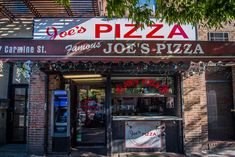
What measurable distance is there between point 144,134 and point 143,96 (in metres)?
1.30

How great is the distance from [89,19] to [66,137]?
13.0ft

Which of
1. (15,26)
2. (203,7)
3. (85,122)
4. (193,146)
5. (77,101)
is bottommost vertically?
(193,146)

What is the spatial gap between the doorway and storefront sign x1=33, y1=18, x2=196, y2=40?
10.8 feet

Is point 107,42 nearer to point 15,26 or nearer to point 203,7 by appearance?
point 203,7

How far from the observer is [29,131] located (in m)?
9.41

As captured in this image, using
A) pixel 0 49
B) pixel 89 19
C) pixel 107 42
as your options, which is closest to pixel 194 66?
pixel 107 42

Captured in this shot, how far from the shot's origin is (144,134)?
9648 millimetres

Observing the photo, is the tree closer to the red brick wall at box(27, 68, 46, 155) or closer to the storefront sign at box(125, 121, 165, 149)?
the storefront sign at box(125, 121, 165, 149)

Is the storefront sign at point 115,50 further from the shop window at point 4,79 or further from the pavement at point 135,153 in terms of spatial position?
the shop window at point 4,79

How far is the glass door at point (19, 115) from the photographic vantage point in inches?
452

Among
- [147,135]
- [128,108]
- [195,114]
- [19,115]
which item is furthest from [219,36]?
[19,115]

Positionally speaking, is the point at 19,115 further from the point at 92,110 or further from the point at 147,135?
the point at 147,135

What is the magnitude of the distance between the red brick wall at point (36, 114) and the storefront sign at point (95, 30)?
4.68 feet

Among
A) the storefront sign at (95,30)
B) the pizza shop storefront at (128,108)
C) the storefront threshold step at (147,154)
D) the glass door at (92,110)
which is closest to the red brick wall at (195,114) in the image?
the pizza shop storefront at (128,108)
